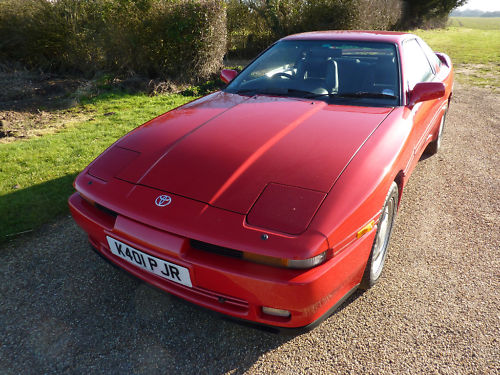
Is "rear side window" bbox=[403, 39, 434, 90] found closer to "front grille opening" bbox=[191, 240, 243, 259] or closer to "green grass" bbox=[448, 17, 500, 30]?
"front grille opening" bbox=[191, 240, 243, 259]

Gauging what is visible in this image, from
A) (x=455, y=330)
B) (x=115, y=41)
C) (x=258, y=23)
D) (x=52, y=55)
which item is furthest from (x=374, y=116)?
(x=258, y=23)

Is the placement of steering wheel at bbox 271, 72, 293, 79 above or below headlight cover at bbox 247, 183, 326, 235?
above

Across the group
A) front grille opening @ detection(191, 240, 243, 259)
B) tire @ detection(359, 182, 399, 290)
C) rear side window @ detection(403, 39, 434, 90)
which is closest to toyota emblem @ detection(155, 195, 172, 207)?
front grille opening @ detection(191, 240, 243, 259)

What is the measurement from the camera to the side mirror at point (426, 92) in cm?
247

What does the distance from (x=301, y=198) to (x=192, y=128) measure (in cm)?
101

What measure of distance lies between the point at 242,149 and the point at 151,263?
0.79 meters

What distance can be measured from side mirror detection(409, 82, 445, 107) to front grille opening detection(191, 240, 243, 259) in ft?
5.84

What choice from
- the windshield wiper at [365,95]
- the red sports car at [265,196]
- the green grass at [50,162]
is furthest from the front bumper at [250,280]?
the green grass at [50,162]

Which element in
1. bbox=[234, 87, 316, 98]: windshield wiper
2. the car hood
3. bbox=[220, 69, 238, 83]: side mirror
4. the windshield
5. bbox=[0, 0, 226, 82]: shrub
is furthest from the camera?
bbox=[0, 0, 226, 82]: shrub

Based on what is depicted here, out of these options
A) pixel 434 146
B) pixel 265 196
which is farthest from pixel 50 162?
pixel 434 146

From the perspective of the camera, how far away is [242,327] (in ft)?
6.25

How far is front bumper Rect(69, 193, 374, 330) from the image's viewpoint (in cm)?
145

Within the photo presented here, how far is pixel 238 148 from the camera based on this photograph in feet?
6.49

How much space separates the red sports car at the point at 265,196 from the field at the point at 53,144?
1.34m
